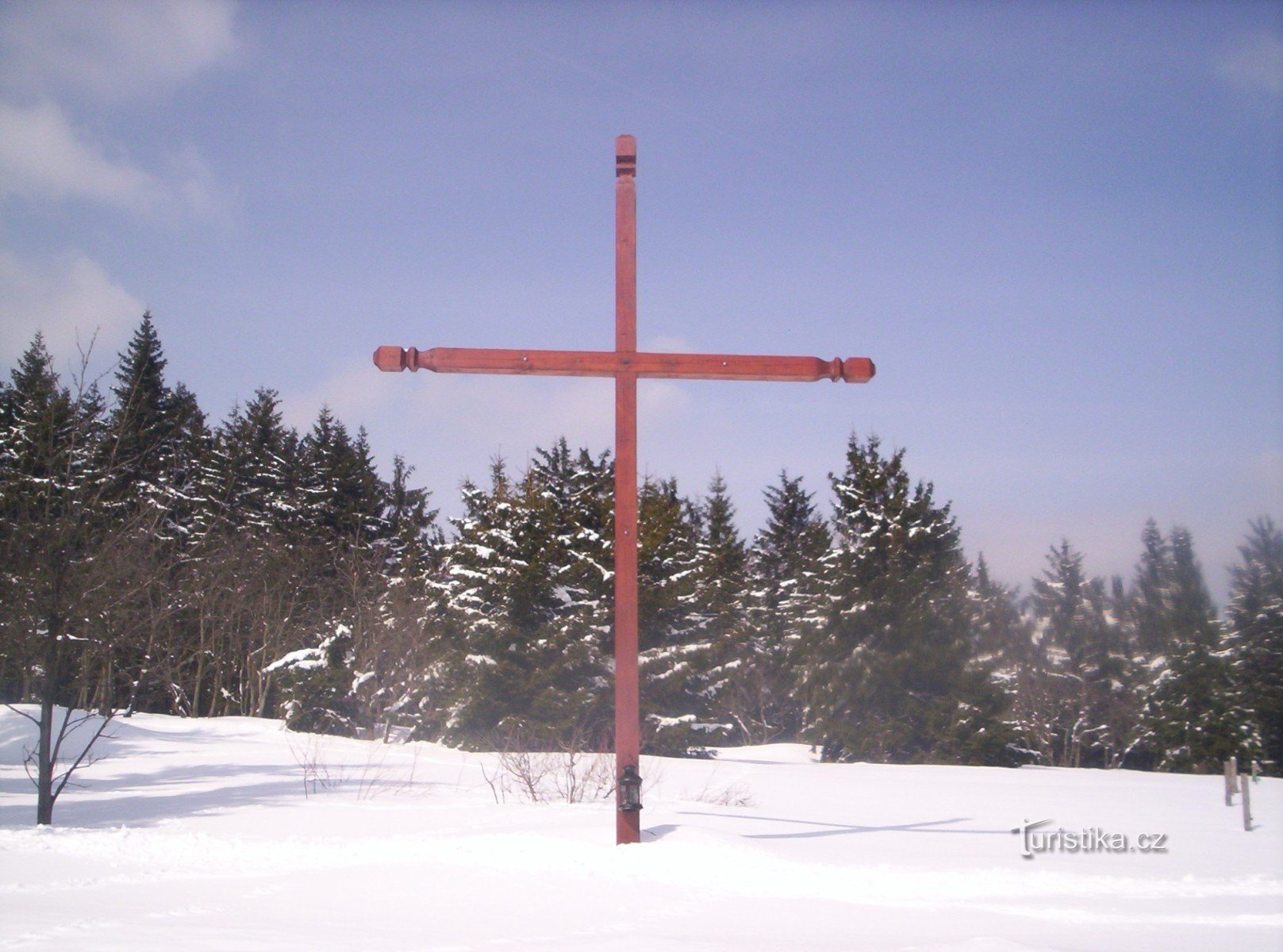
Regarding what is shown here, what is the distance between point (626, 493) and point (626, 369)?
0.94 meters

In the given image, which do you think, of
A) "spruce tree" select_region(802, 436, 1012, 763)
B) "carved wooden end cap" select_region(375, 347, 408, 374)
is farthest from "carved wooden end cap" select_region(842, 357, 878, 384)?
"spruce tree" select_region(802, 436, 1012, 763)

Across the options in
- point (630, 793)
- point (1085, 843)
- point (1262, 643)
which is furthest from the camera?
point (1262, 643)

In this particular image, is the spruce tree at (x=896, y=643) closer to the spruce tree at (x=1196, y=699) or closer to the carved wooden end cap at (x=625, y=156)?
the spruce tree at (x=1196, y=699)

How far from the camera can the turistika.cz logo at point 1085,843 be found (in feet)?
24.7

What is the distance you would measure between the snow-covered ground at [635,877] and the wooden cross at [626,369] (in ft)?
3.36

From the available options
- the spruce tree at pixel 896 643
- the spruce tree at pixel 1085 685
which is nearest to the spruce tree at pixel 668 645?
the spruce tree at pixel 896 643

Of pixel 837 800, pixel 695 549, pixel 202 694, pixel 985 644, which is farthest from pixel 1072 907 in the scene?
pixel 202 694

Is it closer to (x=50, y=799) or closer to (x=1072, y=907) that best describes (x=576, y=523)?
(x=50, y=799)

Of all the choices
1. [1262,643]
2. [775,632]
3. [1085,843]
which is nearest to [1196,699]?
[1262,643]

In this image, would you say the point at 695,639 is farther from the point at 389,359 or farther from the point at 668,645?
the point at 389,359

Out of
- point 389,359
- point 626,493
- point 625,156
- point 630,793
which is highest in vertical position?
point 625,156

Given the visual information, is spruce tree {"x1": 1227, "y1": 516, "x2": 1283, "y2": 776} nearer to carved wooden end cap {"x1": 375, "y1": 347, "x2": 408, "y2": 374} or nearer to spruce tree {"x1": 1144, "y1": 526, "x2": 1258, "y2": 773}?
spruce tree {"x1": 1144, "y1": 526, "x2": 1258, "y2": 773}

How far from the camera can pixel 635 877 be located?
632 cm

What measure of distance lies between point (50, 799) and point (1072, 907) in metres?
9.28
